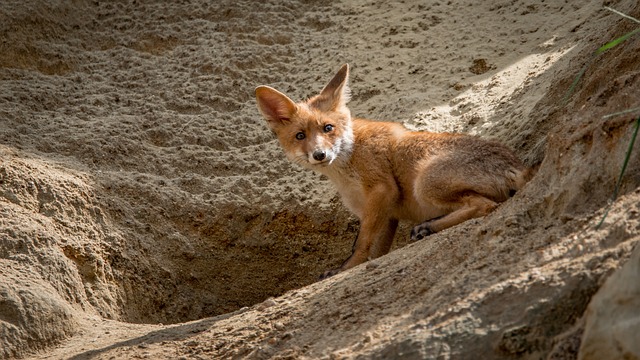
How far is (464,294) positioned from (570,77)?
3.18 metres

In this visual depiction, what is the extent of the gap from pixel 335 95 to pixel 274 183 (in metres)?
1.04

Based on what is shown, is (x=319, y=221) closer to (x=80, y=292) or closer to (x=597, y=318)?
(x=80, y=292)

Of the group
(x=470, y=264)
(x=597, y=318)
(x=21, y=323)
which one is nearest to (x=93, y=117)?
(x=21, y=323)

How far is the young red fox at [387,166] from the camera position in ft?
18.2

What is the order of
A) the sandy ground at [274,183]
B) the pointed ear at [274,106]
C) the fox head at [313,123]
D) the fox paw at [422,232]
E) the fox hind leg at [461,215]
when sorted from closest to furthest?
the sandy ground at [274,183] → the fox hind leg at [461,215] → the fox paw at [422,232] → the fox head at [313,123] → the pointed ear at [274,106]

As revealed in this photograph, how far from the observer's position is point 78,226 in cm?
634

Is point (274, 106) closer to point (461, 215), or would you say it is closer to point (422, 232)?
point (422, 232)

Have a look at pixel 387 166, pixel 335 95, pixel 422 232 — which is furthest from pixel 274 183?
pixel 422 232

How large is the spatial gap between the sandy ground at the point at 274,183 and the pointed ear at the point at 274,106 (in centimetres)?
74

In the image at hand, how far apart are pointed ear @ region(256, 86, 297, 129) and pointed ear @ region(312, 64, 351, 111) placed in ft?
0.90

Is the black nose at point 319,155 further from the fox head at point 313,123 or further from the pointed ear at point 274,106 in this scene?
the pointed ear at point 274,106

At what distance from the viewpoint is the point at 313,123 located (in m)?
6.48

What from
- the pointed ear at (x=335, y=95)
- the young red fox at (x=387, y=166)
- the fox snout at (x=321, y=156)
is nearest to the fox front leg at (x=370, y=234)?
the young red fox at (x=387, y=166)

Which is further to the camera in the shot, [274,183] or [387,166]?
[274,183]
